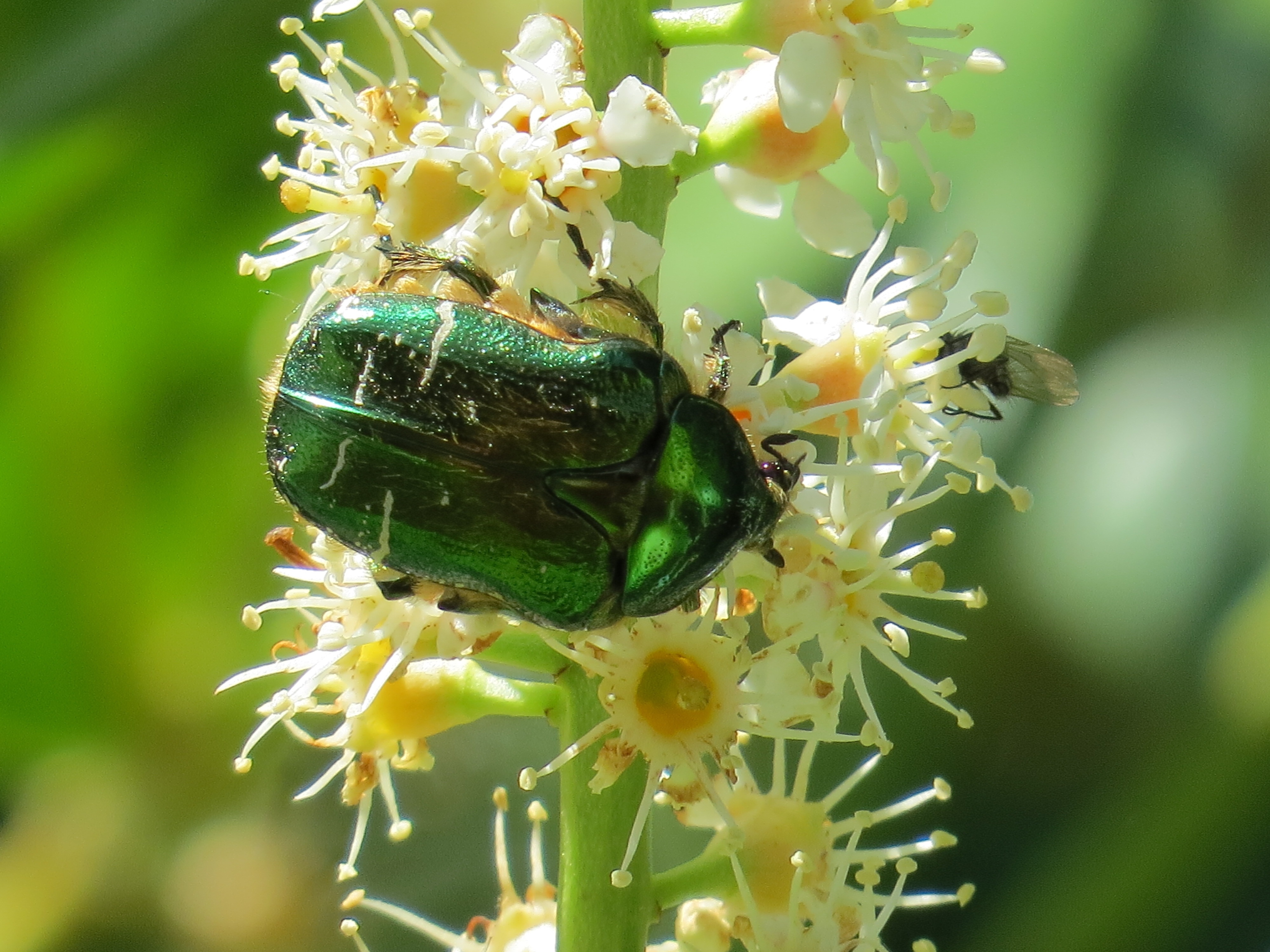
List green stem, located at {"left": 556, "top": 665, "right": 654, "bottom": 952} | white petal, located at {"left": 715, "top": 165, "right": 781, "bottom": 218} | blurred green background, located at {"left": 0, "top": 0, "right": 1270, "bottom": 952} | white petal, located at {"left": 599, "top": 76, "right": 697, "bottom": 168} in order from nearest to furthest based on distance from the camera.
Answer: white petal, located at {"left": 599, "top": 76, "right": 697, "bottom": 168} → green stem, located at {"left": 556, "top": 665, "right": 654, "bottom": 952} → white petal, located at {"left": 715, "top": 165, "right": 781, "bottom": 218} → blurred green background, located at {"left": 0, "top": 0, "right": 1270, "bottom": 952}

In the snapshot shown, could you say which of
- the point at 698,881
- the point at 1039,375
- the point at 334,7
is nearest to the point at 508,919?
the point at 698,881

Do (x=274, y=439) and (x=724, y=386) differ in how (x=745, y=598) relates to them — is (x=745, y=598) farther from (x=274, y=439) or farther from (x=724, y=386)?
(x=274, y=439)

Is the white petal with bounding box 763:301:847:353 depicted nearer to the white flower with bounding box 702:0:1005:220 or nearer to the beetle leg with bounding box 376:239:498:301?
the white flower with bounding box 702:0:1005:220

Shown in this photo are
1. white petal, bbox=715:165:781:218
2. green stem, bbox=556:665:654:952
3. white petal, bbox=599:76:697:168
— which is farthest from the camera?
white petal, bbox=715:165:781:218

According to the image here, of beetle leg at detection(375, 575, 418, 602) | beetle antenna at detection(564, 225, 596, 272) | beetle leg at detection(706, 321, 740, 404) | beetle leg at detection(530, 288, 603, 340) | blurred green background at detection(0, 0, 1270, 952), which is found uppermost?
beetle antenna at detection(564, 225, 596, 272)

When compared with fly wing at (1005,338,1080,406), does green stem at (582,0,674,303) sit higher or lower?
higher

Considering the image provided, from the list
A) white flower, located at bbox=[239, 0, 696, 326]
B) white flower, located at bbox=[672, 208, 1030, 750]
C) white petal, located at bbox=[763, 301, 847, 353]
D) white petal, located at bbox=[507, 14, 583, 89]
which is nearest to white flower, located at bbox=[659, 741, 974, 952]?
white flower, located at bbox=[672, 208, 1030, 750]

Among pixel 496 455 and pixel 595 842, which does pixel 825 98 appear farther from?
pixel 595 842

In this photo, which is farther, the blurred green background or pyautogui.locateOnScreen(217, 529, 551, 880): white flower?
the blurred green background

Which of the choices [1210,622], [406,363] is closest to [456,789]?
[1210,622]
